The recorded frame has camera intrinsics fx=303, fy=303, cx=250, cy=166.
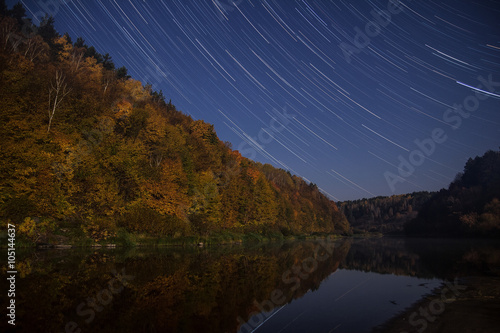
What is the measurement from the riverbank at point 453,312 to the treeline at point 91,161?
30.4 meters

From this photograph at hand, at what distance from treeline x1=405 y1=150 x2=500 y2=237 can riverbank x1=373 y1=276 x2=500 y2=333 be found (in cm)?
7974

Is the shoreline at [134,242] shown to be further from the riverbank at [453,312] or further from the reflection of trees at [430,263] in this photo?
the riverbank at [453,312]

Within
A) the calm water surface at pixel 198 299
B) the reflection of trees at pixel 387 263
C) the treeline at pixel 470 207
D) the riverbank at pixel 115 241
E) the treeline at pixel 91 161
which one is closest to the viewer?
the calm water surface at pixel 198 299

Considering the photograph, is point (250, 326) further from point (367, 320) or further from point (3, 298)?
point (3, 298)

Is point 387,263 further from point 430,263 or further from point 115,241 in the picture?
point 115,241

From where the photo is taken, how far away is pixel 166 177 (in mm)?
44062

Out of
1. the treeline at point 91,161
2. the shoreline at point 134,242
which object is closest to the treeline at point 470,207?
the treeline at point 91,161

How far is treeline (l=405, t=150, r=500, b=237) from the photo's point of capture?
8431 centimetres

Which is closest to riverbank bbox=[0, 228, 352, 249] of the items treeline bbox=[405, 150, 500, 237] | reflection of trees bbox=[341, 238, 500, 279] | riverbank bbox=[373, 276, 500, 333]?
reflection of trees bbox=[341, 238, 500, 279]

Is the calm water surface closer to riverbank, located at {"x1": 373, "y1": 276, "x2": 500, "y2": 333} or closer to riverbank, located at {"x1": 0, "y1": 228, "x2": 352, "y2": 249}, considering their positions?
riverbank, located at {"x1": 373, "y1": 276, "x2": 500, "y2": 333}

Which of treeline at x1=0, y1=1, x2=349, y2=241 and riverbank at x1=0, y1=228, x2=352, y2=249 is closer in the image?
treeline at x1=0, y1=1, x2=349, y2=241

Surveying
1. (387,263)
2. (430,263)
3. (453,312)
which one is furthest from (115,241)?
(453,312)

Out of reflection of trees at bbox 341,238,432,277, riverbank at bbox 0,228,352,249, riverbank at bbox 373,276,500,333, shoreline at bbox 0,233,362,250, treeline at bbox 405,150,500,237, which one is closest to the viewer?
riverbank at bbox 373,276,500,333

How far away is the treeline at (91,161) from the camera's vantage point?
1092 inches
